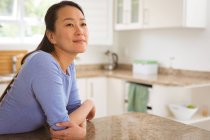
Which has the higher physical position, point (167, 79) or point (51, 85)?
point (51, 85)

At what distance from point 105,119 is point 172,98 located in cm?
188

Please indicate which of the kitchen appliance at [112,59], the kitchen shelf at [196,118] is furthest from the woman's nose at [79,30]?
the kitchen appliance at [112,59]

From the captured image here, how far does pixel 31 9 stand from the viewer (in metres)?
3.85

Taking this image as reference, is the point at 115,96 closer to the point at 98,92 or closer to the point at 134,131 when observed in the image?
the point at 98,92

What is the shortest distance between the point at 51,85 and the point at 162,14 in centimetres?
253

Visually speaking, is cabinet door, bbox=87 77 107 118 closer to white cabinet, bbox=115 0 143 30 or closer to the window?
white cabinet, bbox=115 0 143 30

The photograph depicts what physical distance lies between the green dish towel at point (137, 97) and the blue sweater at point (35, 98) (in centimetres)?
215

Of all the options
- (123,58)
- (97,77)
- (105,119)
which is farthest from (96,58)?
(105,119)

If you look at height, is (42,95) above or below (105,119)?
above

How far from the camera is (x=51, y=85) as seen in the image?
0.99 meters

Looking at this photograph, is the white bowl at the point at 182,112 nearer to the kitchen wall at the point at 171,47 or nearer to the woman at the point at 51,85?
the kitchen wall at the point at 171,47

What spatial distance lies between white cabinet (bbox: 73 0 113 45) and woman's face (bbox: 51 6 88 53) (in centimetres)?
262

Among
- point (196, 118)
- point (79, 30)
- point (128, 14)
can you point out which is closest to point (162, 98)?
point (196, 118)

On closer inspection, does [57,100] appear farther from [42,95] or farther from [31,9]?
[31,9]
